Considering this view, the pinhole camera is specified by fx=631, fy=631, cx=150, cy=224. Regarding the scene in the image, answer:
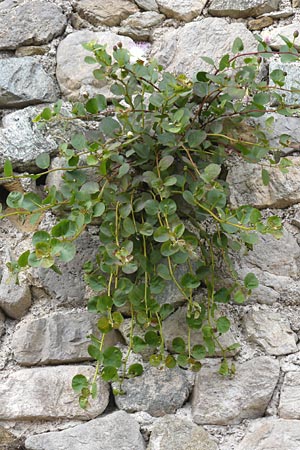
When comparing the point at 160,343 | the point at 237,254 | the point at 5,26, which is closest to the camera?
the point at 160,343

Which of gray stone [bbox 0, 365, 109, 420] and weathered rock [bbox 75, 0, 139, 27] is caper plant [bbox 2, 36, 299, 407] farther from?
weathered rock [bbox 75, 0, 139, 27]

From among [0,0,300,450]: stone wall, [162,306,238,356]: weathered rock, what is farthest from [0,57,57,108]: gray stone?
[162,306,238,356]: weathered rock

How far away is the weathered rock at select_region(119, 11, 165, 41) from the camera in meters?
1.50

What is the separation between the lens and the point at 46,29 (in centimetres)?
149

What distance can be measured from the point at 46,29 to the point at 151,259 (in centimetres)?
65

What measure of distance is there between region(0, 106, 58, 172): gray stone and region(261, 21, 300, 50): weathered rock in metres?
0.55

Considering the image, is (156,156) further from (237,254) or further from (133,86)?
(237,254)

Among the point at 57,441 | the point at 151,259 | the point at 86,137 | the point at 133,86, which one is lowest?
the point at 57,441

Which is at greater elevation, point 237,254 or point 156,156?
point 156,156

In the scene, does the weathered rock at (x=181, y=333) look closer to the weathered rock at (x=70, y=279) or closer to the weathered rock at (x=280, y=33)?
the weathered rock at (x=70, y=279)

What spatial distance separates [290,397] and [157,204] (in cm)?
45

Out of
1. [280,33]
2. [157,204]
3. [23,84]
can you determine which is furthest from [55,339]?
[280,33]

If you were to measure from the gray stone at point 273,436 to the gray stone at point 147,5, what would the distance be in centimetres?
98

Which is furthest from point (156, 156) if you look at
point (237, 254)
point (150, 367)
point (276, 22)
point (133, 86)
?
point (276, 22)
